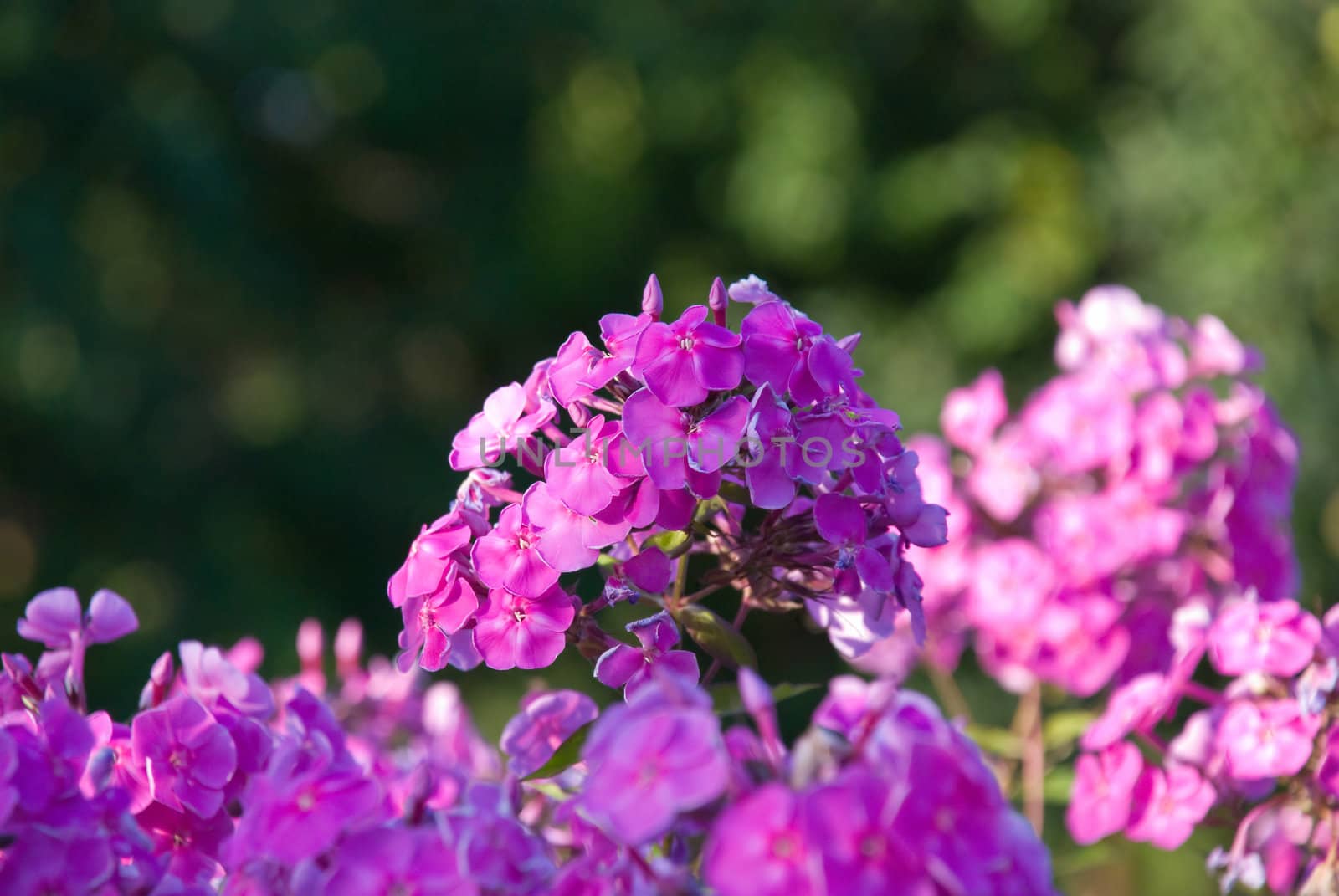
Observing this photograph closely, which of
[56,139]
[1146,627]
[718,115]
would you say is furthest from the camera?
[718,115]

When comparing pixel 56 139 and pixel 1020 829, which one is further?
pixel 56 139

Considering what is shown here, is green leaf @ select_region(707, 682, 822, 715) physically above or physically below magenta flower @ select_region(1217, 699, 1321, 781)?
below

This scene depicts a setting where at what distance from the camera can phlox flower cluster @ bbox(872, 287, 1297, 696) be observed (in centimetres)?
163

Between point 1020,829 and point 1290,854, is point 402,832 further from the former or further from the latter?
point 1290,854

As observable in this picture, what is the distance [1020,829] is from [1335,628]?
60 cm

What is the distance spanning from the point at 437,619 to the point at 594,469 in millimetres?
202

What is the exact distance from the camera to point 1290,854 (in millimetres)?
1194

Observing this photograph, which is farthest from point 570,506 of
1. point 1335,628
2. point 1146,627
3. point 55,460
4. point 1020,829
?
point 55,460

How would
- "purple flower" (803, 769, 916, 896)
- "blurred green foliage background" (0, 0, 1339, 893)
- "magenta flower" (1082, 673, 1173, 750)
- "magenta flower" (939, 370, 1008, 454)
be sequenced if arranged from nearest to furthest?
"purple flower" (803, 769, 916, 896) < "magenta flower" (1082, 673, 1173, 750) < "magenta flower" (939, 370, 1008, 454) < "blurred green foliage background" (0, 0, 1339, 893)

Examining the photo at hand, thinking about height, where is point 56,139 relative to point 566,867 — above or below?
above

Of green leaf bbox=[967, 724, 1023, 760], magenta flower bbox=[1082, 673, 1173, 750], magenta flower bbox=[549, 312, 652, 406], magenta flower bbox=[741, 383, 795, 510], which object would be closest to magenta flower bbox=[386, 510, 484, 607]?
magenta flower bbox=[549, 312, 652, 406]

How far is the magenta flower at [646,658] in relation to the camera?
3.15 ft

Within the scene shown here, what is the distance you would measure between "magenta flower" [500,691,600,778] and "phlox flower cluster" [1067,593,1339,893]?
1.81 feet

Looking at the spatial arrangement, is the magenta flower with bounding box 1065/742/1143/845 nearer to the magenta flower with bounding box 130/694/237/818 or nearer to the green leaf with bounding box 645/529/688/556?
the green leaf with bounding box 645/529/688/556
